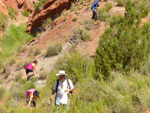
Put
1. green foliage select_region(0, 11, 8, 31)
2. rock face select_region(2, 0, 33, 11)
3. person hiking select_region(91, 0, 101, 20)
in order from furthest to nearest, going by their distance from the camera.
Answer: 1. rock face select_region(2, 0, 33, 11)
2. green foliage select_region(0, 11, 8, 31)
3. person hiking select_region(91, 0, 101, 20)

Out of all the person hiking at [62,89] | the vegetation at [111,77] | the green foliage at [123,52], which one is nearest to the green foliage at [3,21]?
the vegetation at [111,77]

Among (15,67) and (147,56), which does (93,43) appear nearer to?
(147,56)

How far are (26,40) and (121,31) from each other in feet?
48.3

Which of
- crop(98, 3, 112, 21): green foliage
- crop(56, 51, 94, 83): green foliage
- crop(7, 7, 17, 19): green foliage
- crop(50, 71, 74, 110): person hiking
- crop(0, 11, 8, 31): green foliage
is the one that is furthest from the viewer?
crop(7, 7, 17, 19): green foliage

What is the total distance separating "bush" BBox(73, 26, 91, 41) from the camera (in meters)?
12.2

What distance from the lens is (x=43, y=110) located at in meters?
4.59

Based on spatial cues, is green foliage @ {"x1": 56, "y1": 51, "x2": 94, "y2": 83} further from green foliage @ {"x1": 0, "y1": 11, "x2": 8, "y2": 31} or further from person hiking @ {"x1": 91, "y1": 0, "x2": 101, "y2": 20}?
green foliage @ {"x1": 0, "y1": 11, "x2": 8, "y2": 31}

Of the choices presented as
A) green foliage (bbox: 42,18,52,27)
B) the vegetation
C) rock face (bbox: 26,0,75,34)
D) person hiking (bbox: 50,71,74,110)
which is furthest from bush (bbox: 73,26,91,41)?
rock face (bbox: 26,0,75,34)

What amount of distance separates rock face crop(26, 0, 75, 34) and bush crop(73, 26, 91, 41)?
7.70 meters

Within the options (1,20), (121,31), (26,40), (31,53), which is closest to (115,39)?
(121,31)

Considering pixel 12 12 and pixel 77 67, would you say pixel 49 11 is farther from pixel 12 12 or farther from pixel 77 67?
pixel 77 67

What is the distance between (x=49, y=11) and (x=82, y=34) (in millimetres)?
9347

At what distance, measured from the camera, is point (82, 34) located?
1234cm

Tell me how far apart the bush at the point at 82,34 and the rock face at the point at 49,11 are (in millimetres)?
7702
